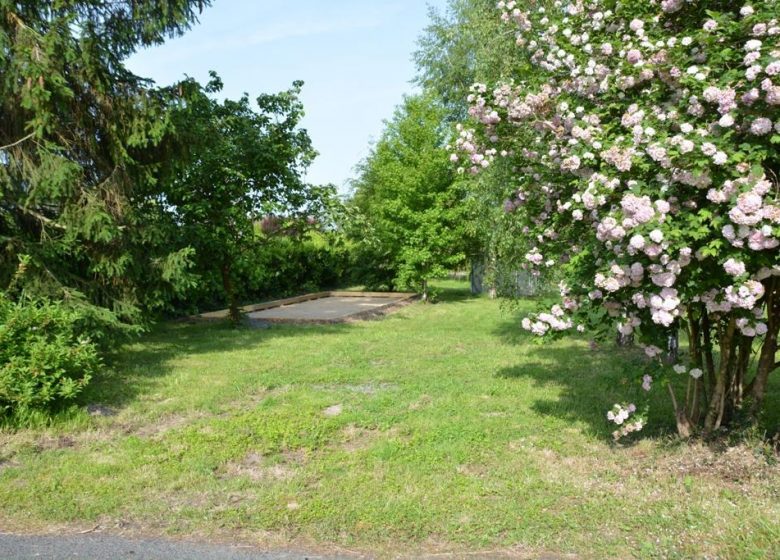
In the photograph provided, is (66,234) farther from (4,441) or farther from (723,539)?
(723,539)

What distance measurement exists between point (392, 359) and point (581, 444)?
443 centimetres

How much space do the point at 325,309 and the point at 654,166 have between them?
14.9 m

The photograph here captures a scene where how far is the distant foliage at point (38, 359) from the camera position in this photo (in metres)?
5.38

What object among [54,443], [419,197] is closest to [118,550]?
[54,443]

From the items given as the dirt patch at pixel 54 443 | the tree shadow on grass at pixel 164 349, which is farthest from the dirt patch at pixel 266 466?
the tree shadow on grass at pixel 164 349

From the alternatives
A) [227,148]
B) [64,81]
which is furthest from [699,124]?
[227,148]

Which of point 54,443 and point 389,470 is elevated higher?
point 54,443

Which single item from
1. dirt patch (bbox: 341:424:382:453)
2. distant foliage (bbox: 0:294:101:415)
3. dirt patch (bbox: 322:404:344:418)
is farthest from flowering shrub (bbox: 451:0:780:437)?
distant foliage (bbox: 0:294:101:415)

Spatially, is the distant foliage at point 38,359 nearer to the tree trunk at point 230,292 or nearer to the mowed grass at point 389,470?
the mowed grass at point 389,470

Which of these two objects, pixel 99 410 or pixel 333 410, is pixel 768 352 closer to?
pixel 333 410

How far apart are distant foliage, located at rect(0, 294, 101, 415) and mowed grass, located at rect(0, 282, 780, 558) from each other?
1.01 ft

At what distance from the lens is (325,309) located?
18.1 m

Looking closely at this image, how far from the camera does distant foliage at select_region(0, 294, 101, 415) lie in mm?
5375

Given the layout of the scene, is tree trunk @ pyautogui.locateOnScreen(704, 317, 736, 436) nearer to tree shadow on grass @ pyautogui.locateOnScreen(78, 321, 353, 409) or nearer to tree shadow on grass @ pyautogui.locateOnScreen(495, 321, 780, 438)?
tree shadow on grass @ pyautogui.locateOnScreen(495, 321, 780, 438)
